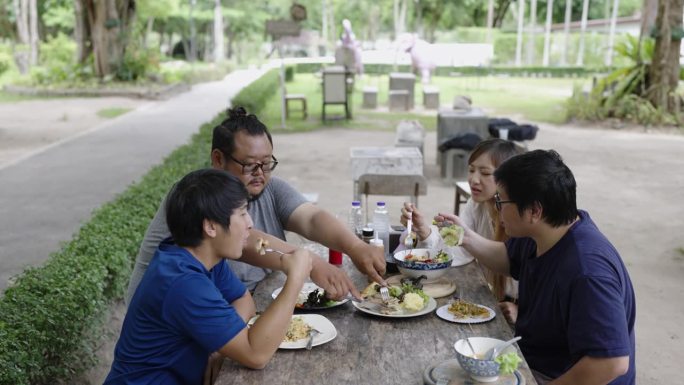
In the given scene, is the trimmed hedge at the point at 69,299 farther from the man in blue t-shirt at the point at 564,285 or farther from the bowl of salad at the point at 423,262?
the man in blue t-shirt at the point at 564,285

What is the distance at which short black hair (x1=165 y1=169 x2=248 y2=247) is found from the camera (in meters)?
2.34

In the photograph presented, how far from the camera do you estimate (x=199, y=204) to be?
233cm

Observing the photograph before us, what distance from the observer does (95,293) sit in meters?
3.97

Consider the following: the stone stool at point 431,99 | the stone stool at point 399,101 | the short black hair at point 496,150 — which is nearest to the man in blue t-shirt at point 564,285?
the short black hair at point 496,150

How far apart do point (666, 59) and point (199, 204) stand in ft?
50.9

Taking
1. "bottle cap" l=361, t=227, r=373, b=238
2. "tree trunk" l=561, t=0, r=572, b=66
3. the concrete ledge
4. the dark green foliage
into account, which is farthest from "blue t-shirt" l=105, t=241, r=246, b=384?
"tree trunk" l=561, t=0, r=572, b=66

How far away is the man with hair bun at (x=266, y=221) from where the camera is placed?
2.99 m

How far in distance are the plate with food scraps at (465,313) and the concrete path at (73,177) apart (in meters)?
4.03

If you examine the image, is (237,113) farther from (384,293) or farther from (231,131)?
(384,293)

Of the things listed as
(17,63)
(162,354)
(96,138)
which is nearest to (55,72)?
(17,63)

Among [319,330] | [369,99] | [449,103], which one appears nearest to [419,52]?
[449,103]

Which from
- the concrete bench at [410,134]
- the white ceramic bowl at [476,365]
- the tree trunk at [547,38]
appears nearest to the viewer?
the white ceramic bowl at [476,365]

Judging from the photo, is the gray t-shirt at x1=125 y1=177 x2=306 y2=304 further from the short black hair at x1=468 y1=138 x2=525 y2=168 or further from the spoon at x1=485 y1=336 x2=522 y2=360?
the spoon at x1=485 y1=336 x2=522 y2=360

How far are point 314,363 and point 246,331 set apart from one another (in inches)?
10.8
